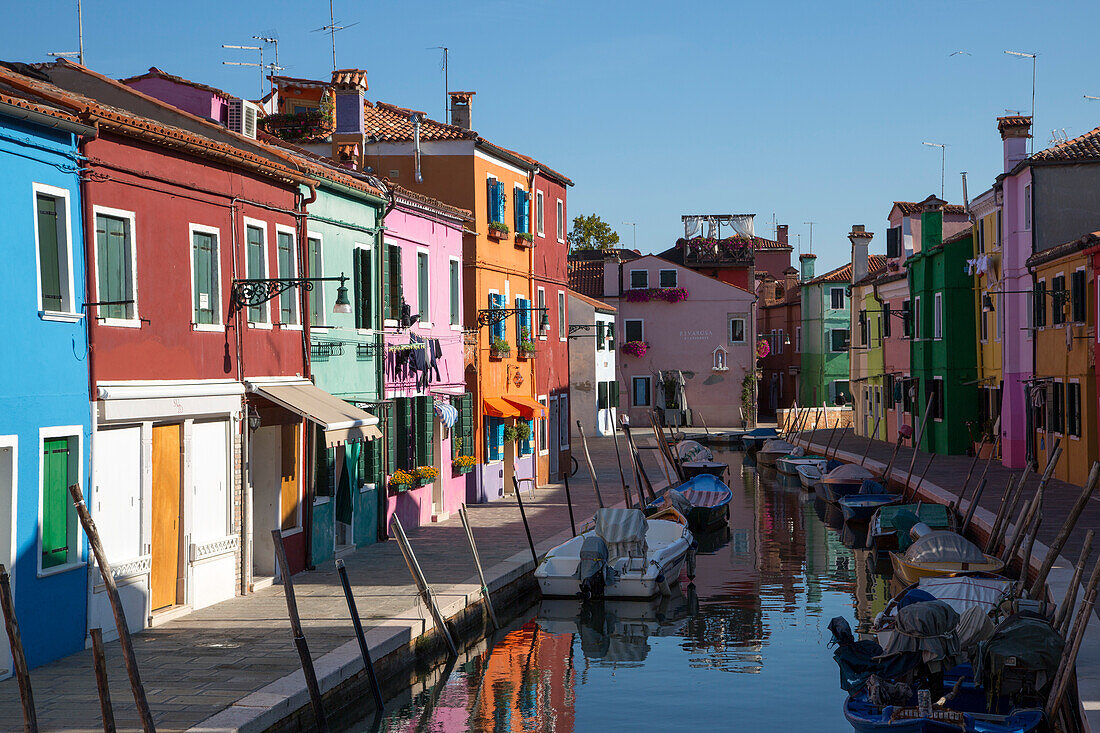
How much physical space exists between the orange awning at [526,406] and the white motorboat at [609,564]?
9.14 m

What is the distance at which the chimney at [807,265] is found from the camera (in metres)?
75.3

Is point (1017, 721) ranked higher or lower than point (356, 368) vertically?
lower

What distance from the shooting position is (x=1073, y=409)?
31.6 meters

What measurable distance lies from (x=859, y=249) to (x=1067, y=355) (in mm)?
28703

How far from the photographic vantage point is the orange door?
18703 mm

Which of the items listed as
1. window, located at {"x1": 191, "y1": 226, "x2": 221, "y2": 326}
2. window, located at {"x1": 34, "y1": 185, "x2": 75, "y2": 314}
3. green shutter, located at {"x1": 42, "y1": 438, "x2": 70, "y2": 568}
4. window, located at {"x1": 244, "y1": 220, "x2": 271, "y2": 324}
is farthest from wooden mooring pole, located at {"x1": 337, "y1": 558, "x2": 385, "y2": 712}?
window, located at {"x1": 244, "y1": 220, "x2": 271, "y2": 324}

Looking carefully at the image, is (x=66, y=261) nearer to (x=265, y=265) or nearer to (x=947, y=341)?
(x=265, y=265)

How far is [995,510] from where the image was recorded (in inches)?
1117

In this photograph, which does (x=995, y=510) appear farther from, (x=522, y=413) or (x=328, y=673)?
(x=328, y=673)

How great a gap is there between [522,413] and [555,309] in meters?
7.47

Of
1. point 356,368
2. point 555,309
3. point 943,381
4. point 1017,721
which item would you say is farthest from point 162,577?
point 943,381

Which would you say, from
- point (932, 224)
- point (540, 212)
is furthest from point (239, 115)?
point (932, 224)

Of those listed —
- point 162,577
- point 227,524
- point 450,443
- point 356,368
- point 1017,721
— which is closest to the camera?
point 1017,721

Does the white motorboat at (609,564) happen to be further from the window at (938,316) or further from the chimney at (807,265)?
the chimney at (807,265)
